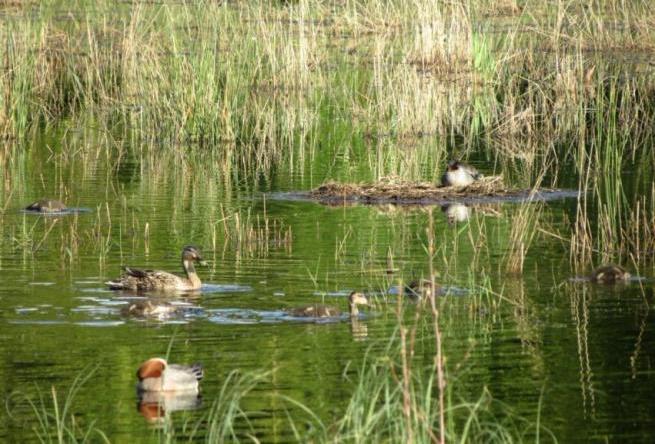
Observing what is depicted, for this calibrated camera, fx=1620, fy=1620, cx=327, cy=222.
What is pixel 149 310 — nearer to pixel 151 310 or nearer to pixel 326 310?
pixel 151 310

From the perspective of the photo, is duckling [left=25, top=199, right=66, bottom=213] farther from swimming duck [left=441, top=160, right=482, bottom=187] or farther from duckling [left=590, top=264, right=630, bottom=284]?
duckling [left=590, top=264, right=630, bottom=284]

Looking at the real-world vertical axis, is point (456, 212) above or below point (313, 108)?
below

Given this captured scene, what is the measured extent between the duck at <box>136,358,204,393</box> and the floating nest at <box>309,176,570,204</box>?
9.92 metres

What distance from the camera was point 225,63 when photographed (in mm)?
25703

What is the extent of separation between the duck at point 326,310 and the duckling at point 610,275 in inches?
103

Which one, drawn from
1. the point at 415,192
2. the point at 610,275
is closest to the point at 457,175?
the point at 415,192

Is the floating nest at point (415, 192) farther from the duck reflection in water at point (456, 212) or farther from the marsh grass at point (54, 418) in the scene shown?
the marsh grass at point (54, 418)

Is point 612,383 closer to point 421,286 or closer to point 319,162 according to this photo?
point 421,286

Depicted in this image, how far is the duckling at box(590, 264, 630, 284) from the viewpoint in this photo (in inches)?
562

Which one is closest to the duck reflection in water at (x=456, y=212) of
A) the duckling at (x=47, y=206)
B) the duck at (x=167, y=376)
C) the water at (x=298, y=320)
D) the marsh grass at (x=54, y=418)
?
the water at (x=298, y=320)

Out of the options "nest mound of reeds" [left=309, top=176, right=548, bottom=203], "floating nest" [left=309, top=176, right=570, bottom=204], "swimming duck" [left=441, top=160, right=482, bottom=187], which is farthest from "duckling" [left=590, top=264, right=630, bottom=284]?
"swimming duck" [left=441, top=160, right=482, bottom=187]

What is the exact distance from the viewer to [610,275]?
563 inches

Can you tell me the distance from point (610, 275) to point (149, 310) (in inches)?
163

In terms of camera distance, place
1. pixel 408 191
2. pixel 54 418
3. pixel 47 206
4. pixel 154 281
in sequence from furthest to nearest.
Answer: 1. pixel 408 191
2. pixel 47 206
3. pixel 154 281
4. pixel 54 418
